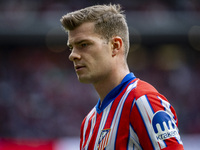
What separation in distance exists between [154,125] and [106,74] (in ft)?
1.61

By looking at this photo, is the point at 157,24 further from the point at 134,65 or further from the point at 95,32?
the point at 95,32

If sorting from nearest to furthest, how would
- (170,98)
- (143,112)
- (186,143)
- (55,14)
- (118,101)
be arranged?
(143,112), (118,101), (186,143), (170,98), (55,14)

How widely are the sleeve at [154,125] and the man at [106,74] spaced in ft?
0.09

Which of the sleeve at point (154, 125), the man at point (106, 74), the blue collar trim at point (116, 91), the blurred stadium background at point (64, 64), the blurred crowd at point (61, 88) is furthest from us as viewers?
the blurred stadium background at point (64, 64)

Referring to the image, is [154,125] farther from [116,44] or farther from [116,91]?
[116,44]

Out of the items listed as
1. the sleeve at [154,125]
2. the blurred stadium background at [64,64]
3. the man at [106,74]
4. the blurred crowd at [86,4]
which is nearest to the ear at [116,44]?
the man at [106,74]

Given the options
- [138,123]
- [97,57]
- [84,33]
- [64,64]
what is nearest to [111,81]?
[97,57]

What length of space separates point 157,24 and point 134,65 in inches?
79.5

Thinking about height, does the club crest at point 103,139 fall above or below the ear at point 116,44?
below

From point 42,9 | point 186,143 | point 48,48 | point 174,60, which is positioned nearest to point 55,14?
point 42,9

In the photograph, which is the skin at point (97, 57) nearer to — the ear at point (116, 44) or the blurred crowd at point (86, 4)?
the ear at point (116, 44)

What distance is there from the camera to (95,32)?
2.00 meters

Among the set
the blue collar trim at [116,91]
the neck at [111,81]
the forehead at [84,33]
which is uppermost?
the forehead at [84,33]

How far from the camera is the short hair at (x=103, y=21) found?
202cm
